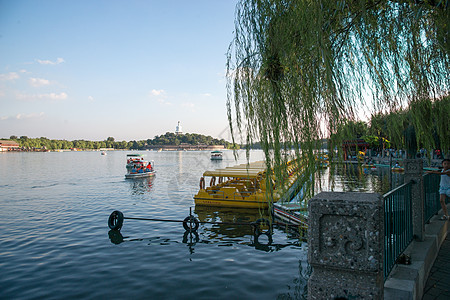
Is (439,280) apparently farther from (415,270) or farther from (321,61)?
(321,61)

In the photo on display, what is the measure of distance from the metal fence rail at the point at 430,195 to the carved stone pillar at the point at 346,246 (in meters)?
5.84

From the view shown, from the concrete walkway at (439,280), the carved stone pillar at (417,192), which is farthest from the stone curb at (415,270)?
the carved stone pillar at (417,192)

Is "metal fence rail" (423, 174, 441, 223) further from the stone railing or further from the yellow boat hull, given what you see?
the yellow boat hull

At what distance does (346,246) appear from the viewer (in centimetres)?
239

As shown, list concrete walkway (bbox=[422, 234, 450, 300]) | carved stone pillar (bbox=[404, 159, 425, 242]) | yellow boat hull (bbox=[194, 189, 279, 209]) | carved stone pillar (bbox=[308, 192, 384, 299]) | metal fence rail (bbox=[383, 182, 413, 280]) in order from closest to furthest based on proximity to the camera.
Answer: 1. carved stone pillar (bbox=[308, 192, 384, 299])
2. metal fence rail (bbox=[383, 182, 413, 280])
3. concrete walkway (bbox=[422, 234, 450, 300])
4. carved stone pillar (bbox=[404, 159, 425, 242])
5. yellow boat hull (bbox=[194, 189, 279, 209])

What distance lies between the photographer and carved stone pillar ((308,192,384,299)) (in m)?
2.31

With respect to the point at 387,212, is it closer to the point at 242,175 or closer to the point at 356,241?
the point at 356,241

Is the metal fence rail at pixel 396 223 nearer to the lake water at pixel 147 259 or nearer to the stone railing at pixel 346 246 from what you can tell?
the lake water at pixel 147 259

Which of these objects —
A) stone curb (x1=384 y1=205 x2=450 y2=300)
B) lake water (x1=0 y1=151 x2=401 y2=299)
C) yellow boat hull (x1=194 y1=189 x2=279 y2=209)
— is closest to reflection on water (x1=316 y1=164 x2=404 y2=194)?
lake water (x1=0 y1=151 x2=401 y2=299)

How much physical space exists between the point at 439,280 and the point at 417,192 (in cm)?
173

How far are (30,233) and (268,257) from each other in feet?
42.4

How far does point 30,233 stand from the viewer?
16.7m

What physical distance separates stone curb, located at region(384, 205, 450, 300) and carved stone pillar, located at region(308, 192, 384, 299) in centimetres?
181

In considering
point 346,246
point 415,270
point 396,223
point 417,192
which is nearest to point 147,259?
point 417,192
